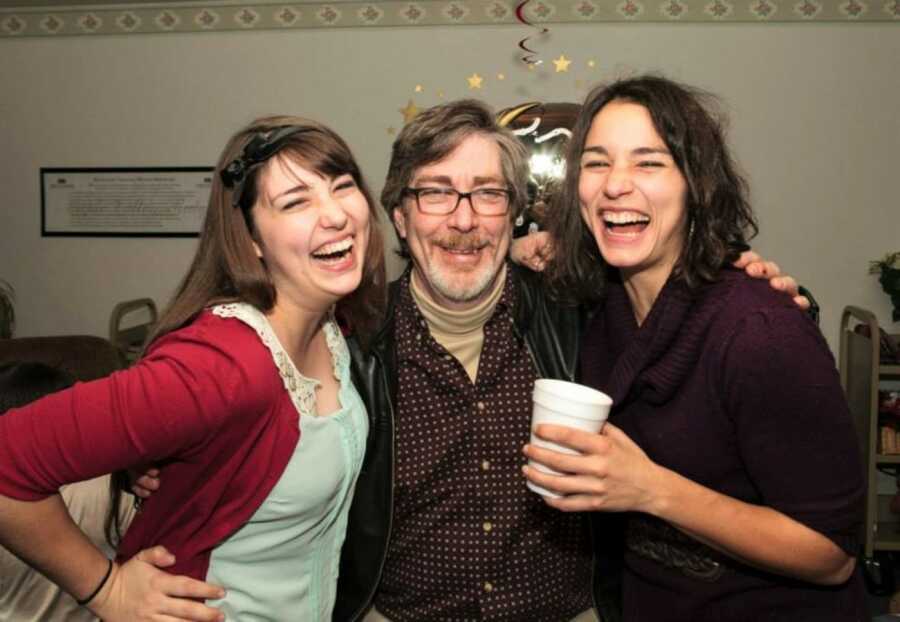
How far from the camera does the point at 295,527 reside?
A: 4.17 ft

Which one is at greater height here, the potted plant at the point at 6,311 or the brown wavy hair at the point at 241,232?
the brown wavy hair at the point at 241,232

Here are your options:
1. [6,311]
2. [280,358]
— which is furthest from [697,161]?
[6,311]

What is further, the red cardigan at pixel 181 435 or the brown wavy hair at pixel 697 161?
the brown wavy hair at pixel 697 161

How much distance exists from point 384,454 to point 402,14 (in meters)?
3.40

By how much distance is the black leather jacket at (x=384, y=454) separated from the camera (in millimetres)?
1565

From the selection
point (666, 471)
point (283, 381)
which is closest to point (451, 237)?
point (283, 381)

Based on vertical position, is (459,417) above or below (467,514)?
above

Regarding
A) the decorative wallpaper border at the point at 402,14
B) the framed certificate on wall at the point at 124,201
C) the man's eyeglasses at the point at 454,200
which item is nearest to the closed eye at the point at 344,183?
the man's eyeglasses at the point at 454,200

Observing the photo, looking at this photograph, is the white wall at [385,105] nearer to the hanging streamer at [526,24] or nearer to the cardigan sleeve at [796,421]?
the hanging streamer at [526,24]

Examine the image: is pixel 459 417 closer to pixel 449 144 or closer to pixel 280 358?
pixel 280 358

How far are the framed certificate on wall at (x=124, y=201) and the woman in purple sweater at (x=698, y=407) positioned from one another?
3.57 m

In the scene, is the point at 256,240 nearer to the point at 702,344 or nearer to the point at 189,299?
the point at 189,299

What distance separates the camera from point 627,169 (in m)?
1.35

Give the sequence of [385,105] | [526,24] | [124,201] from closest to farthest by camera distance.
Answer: [526,24]
[385,105]
[124,201]
